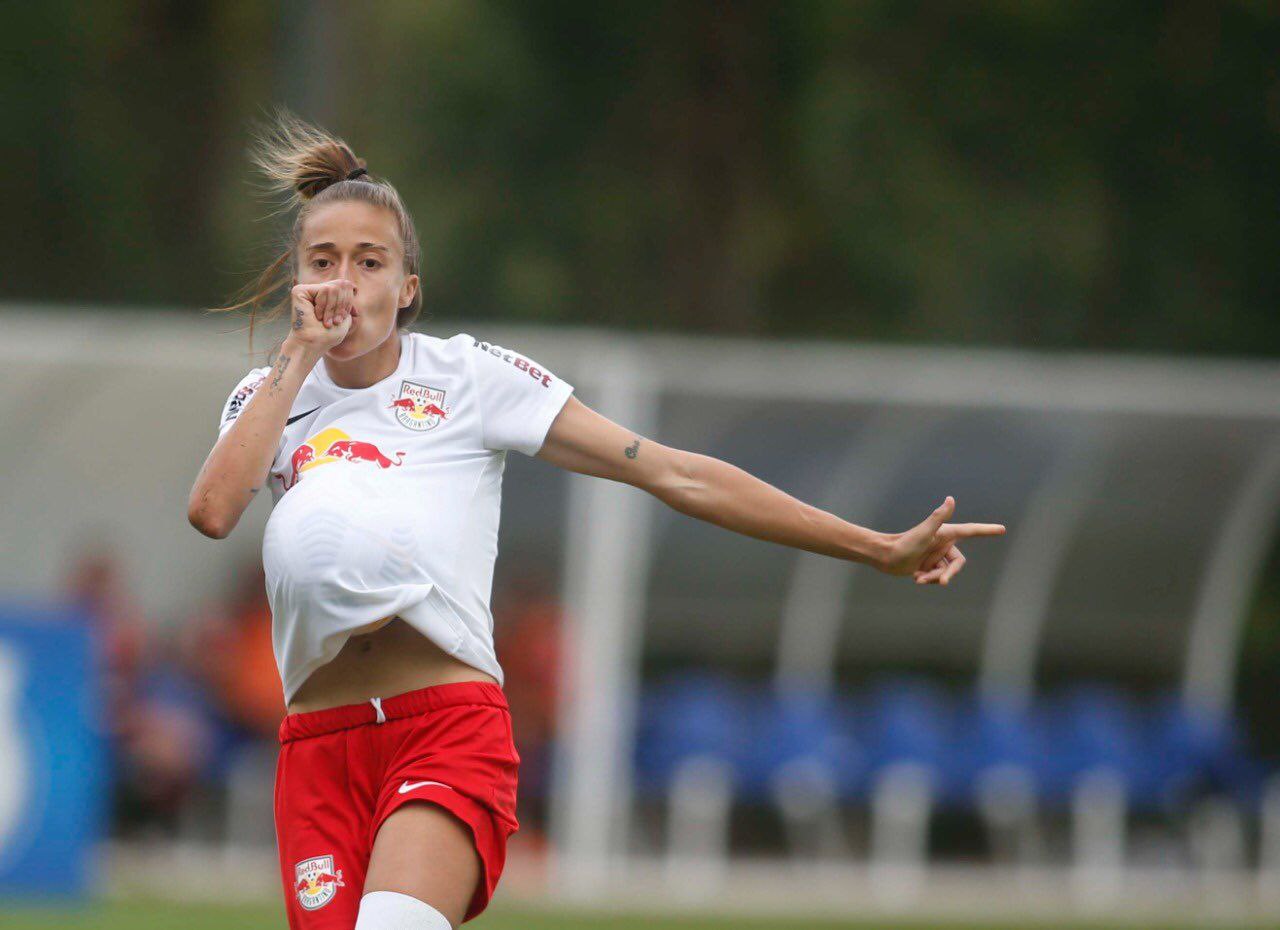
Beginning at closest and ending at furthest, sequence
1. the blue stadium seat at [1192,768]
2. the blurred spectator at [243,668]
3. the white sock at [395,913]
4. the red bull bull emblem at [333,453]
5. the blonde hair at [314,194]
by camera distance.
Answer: the white sock at [395,913] < the red bull bull emblem at [333,453] < the blonde hair at [314,194] < the blurred spectator at [243,668] < the blue stadium seat at [1192,768]

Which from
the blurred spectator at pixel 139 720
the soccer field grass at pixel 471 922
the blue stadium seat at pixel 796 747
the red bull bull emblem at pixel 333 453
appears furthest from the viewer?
the blue stadium seat at pixel 796 747

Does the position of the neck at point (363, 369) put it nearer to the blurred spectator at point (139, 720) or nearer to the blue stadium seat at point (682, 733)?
the blurred spectator at point (139, 720)

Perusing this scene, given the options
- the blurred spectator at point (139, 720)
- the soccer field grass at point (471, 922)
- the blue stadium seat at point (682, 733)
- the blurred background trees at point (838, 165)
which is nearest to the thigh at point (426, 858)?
the soccer field grass at point (471, 922)

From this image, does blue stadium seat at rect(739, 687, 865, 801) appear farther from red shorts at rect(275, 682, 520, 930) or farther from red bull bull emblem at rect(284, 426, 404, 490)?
red bull bull emblem at rect(284, 426, 404, 490)

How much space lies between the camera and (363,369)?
4.04 meters

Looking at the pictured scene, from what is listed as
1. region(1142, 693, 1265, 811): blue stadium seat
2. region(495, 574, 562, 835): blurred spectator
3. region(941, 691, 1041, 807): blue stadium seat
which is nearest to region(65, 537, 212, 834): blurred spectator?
region(495, 574, 562, 835): blurred spectator

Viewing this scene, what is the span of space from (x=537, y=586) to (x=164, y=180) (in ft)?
30.0

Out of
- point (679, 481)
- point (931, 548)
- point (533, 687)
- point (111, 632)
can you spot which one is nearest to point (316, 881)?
point (679, 481)

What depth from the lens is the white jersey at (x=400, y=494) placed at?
12.6ft

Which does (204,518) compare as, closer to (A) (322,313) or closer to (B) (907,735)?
(A) (322,313)

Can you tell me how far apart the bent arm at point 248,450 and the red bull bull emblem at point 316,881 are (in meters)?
0.67

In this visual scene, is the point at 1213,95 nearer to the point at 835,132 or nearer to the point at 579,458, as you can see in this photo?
the point at 835,132

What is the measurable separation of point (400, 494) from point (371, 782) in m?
0.57

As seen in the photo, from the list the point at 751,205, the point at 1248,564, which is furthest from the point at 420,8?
the point at 1248,564
